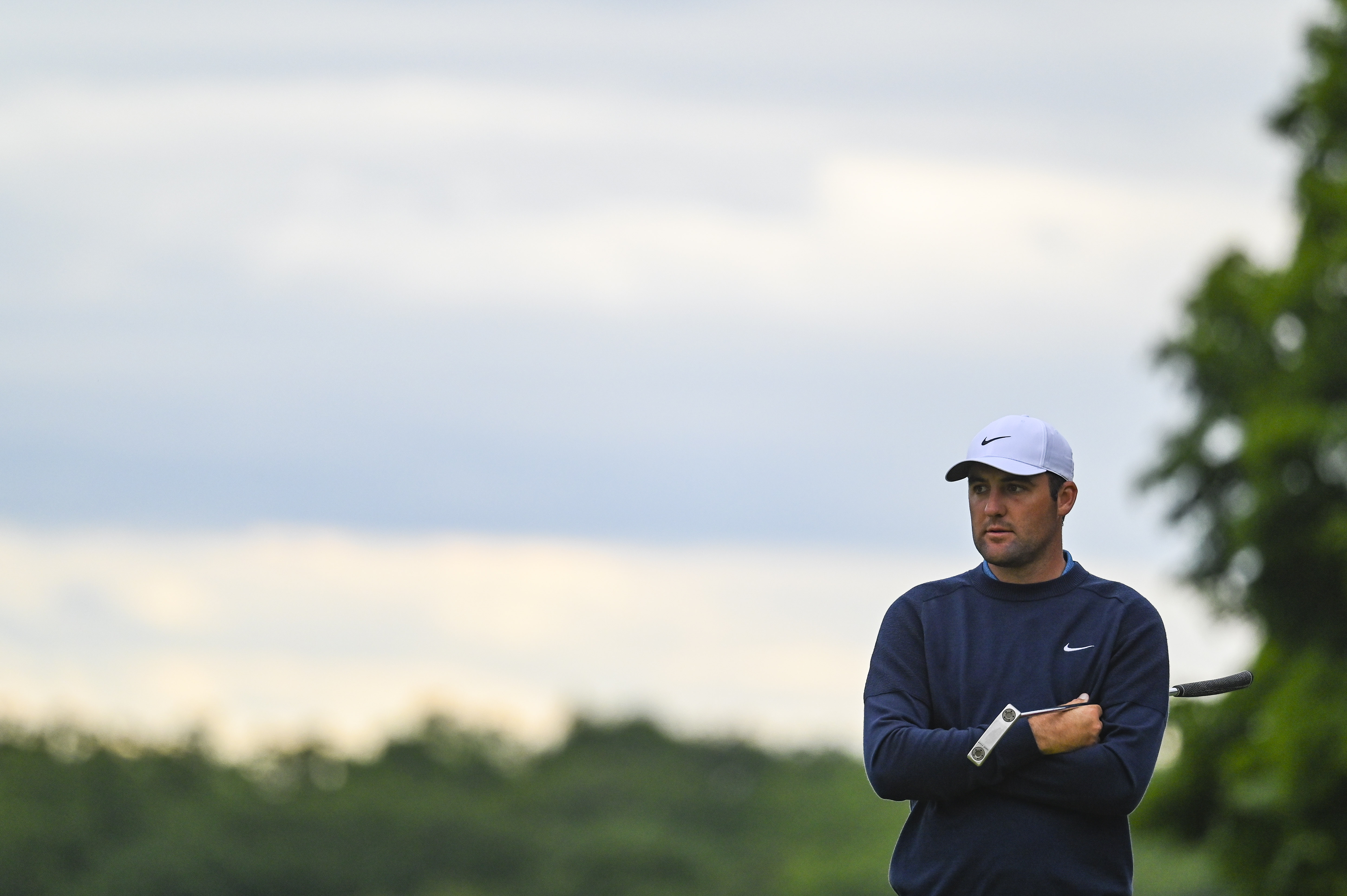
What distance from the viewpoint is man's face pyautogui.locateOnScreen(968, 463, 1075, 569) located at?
542 centimetres

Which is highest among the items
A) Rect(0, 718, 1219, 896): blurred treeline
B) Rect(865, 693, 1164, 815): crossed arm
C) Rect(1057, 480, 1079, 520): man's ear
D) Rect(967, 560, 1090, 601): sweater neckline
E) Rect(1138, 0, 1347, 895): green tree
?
Rect(0, 718, 1219, 896): blurred treeline

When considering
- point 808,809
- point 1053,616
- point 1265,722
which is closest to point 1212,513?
point 1265,722

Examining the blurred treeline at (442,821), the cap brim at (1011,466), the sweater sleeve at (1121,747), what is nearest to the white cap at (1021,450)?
the cap brim at (1011,466)

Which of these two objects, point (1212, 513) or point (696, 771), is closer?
point (1212, 513)

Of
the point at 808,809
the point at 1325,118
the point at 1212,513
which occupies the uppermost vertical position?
the point at 808,809

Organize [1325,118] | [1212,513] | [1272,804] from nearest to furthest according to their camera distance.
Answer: [1272,804] < [1325,118] < [1212,513]

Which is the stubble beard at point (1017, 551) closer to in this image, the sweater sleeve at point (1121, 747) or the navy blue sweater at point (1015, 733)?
the navy blue sweater at point (1015, 733)

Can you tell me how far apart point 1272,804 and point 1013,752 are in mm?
16446

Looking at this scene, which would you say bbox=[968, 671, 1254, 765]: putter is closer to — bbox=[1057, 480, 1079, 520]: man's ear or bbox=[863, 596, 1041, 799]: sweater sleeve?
bbox=[863, 596, 1041, 799]: sweater sleeve

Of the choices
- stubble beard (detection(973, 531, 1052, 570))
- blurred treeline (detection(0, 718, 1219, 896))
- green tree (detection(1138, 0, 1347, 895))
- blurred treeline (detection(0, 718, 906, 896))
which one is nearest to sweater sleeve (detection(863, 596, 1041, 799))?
stubble beard (detection(973, 531, 1052, 570))

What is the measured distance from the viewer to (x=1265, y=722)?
20.8m

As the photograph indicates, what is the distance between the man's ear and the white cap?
3 cm

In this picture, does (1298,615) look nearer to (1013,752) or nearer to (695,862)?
(1013,752)

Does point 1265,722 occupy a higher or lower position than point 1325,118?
lower
